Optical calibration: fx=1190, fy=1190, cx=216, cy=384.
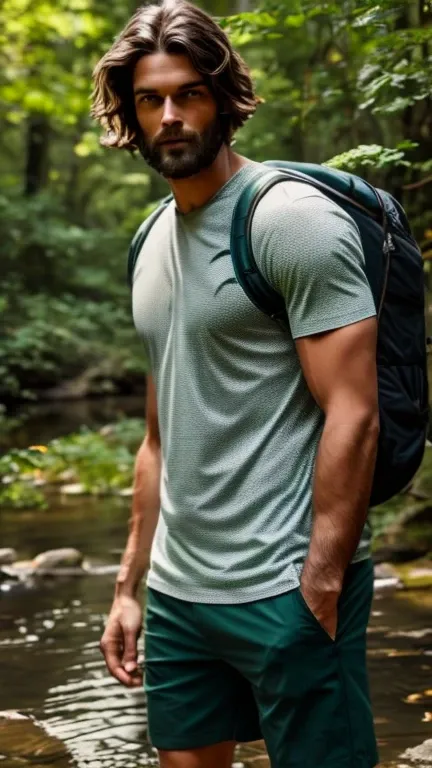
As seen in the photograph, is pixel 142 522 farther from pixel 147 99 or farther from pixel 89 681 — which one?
Result: pixel 89 681

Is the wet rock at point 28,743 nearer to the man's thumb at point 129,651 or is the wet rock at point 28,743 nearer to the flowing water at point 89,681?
the flowing water at point 89,681

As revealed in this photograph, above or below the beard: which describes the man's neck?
below

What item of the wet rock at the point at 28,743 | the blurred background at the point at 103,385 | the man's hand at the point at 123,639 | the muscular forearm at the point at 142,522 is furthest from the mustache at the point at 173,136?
the wet rock at the point at 28,743

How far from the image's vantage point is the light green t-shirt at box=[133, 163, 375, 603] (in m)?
2.23

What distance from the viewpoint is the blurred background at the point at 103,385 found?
4867 mm

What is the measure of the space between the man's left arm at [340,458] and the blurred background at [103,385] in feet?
6.90

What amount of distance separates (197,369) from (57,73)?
1768cm

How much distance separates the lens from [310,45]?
1252cm

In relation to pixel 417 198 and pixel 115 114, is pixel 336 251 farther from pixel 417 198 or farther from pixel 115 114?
pixel 417 198

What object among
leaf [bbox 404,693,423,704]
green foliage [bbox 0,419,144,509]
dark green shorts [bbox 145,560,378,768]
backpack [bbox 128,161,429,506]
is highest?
backpack [bbox 128,161,429,506]

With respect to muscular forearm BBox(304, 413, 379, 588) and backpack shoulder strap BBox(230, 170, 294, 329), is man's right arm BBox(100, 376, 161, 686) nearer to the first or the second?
backpack shoulder strap BBox(230, 170, 294, 329)

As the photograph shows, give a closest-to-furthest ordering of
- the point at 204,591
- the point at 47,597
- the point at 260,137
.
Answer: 1. the point at 204,591
2. the point at 47,597
3. the point at 260,137

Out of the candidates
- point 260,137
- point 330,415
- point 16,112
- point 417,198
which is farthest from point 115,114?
point 16,112

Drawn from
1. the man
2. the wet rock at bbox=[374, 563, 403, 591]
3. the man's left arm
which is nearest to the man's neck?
the man
